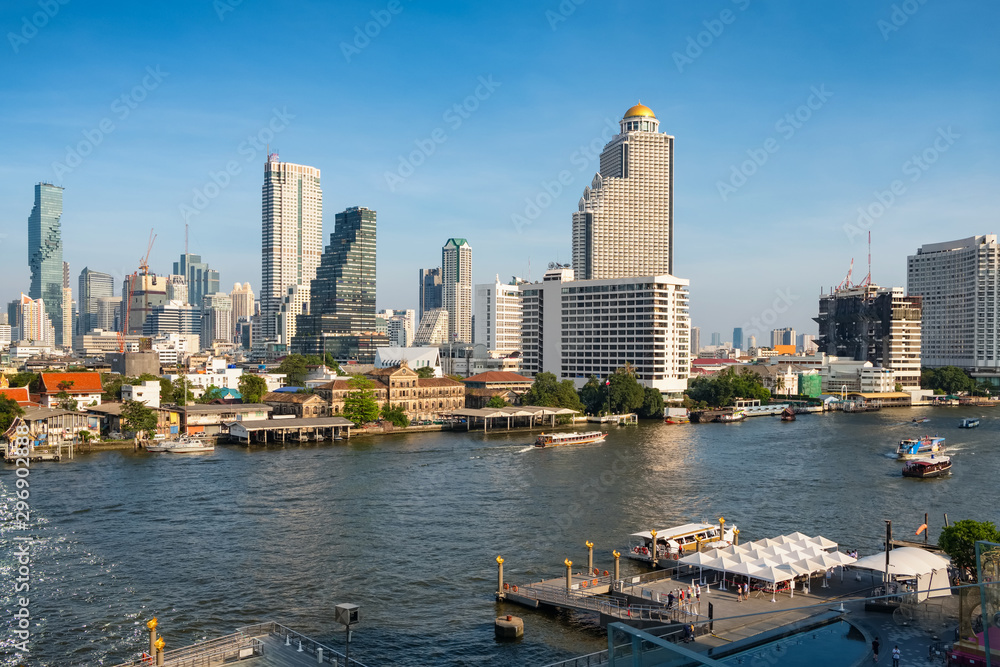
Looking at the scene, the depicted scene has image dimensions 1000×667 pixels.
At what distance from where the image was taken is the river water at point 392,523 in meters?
24.2

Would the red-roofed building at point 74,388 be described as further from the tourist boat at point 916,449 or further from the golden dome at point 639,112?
the golden dome at point 639,112

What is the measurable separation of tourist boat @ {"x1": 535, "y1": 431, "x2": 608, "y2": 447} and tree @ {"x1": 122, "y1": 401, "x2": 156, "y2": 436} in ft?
101

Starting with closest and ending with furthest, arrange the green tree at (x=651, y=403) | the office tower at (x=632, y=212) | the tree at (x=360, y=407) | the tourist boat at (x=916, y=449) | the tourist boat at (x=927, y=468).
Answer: the tourist boat at (x=927, y=468), the tourist boat at (x=916, y=449), the tree at (x=360, y=407), the green tree at (x=651, y=403), the office tower at (x=632, y=212)

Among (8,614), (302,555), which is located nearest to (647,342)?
(302,555)

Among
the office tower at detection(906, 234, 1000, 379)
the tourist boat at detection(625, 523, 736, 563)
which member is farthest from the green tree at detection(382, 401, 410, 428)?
the office tower at detection(906, 234, 1000, 379)

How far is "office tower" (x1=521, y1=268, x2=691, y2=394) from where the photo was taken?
103 m

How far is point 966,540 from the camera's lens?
81.9 ft

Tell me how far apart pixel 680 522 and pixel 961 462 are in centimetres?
3183

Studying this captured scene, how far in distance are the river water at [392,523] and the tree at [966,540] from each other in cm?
703

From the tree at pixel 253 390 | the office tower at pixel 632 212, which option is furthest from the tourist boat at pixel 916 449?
the office tower at pixel 632 212

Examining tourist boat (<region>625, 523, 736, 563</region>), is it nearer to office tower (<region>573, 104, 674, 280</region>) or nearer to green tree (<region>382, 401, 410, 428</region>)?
green tree (<region>382, 401, 410, 428</region>)

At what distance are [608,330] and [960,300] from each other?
9769 centimetres

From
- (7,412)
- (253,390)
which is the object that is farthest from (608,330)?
(7,412)

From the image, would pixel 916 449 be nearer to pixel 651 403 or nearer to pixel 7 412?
pixel 651 403
